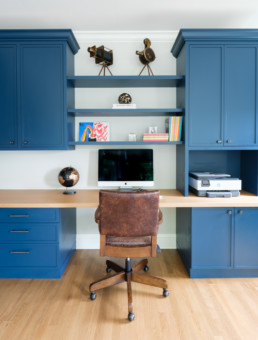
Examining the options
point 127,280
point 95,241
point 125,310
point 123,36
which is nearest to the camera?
point 125,310

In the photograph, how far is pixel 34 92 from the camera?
2.63 m

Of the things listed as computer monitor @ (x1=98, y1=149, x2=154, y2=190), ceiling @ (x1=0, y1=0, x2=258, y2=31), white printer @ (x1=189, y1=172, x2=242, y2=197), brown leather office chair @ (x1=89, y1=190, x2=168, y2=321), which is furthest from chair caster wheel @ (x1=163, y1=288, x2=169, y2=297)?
ceiling @ (x1=0, y1=0, x2=258, y2=31)

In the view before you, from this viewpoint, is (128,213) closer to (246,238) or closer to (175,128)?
(175,128)

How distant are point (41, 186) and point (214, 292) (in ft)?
7.21

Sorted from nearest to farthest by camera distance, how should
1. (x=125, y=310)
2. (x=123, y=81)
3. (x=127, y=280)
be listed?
(x=125, y=310) < (x=127, y=280) < (x=123, y=81)

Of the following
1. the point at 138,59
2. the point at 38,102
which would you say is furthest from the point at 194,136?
the point at 38,102

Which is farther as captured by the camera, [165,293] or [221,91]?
[221,91]

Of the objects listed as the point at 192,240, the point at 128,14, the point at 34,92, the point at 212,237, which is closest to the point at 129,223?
the point at 192,240

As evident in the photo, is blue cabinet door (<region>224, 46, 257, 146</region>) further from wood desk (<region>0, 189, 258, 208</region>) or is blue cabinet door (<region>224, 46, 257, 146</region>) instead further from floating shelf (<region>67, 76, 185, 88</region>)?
wood desk (<region>0, 189, 258, 208</region>)

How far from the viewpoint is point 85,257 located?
2.92 metres

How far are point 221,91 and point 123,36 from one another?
4.41 feet

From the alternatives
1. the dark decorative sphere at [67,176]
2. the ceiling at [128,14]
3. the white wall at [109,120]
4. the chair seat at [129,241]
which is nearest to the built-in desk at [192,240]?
the dark decorative sphere at [67,176]

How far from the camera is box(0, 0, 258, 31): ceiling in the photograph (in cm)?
236

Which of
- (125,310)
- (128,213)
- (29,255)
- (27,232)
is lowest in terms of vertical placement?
(125,310)
